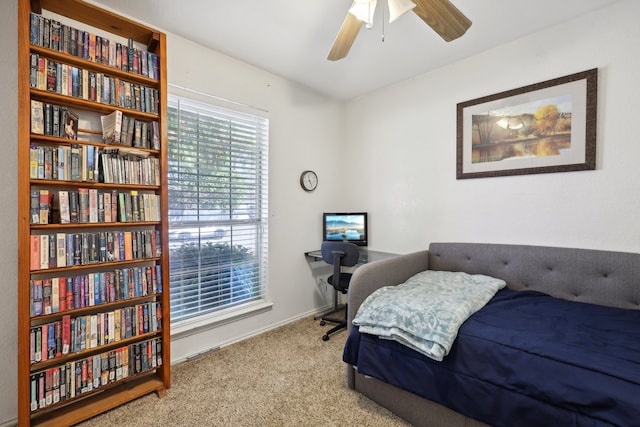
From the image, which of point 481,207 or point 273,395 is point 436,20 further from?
point 273,395

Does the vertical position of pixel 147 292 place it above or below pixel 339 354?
above

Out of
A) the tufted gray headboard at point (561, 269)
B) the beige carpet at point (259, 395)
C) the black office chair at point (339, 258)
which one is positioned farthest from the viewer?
the black office chair at point (339, 258)

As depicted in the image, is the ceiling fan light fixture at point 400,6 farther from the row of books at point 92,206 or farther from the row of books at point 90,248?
the row of books at point 90,248

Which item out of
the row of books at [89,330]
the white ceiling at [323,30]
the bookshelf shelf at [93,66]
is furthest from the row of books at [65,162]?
the white ceiling at [323,30]

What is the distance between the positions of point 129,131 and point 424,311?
2.06 metres

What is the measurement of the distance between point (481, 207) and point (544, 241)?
0.50 m

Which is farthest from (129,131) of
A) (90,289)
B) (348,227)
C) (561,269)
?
(561,269)

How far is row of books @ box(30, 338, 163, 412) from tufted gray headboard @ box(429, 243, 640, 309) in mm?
2412

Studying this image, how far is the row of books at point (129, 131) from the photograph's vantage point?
1.64 metres

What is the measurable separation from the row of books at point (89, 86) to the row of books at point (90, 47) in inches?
3.1

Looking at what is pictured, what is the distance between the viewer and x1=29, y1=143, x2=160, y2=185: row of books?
1446mm

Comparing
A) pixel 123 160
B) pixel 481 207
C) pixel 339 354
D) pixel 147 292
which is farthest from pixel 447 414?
pixel 123 160

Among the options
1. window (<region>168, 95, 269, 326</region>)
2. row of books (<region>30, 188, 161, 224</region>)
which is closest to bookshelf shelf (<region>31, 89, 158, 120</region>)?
window (<region>168, 95, 269, 326</region>)

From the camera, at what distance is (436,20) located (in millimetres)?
1447
